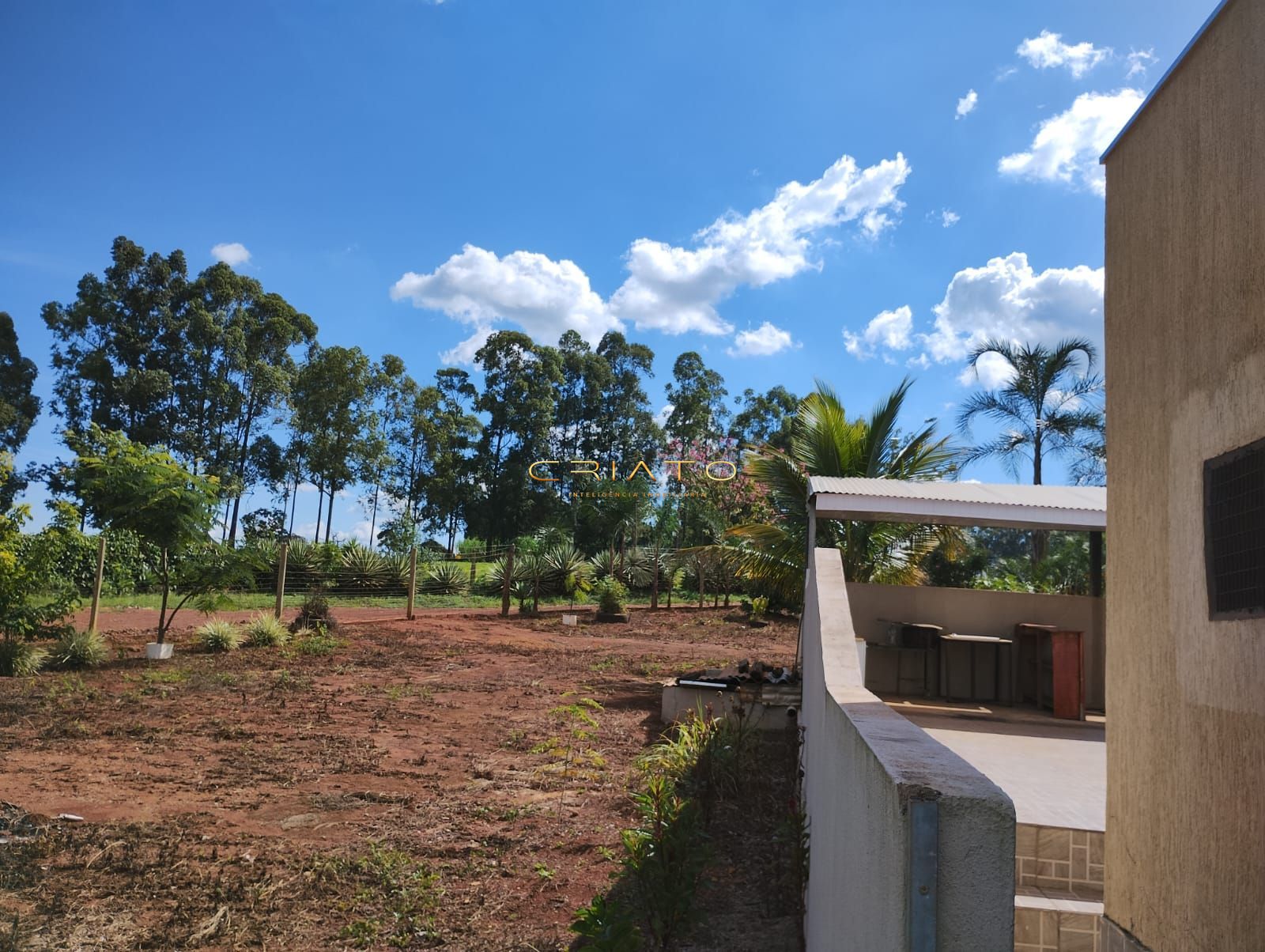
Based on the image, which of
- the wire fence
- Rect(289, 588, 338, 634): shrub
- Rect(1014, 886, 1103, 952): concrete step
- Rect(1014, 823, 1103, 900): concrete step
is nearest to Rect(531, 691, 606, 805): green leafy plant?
Rect(1014, 823, 1103, 900): concrete step

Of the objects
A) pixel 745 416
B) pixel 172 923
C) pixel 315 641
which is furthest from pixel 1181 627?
pixel 745 416

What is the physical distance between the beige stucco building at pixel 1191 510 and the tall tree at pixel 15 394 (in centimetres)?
3647

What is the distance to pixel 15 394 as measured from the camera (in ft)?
105

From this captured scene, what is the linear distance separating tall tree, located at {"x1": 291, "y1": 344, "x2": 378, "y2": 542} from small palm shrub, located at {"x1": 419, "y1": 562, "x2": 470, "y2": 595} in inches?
384

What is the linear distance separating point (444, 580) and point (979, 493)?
2096cm

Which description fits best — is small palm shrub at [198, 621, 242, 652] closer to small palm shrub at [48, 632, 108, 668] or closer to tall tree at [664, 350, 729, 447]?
small palm shrub at [48, 632, 108, 668]

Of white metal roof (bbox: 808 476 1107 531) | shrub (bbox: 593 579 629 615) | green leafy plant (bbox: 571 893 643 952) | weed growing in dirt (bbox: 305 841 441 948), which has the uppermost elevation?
white metal roof (bbox: 808 476 1107 531)

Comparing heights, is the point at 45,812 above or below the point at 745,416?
below

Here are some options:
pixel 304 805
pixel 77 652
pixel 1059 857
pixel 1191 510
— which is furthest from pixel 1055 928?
pixel 77 652

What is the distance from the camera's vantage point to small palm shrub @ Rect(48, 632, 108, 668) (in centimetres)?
1151

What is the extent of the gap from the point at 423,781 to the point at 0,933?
3.04m

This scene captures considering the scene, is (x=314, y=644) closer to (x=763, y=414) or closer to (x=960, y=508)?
(x=960, y=508)

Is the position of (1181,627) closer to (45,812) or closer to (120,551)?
(45,812)

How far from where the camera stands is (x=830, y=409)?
38.3 ft
